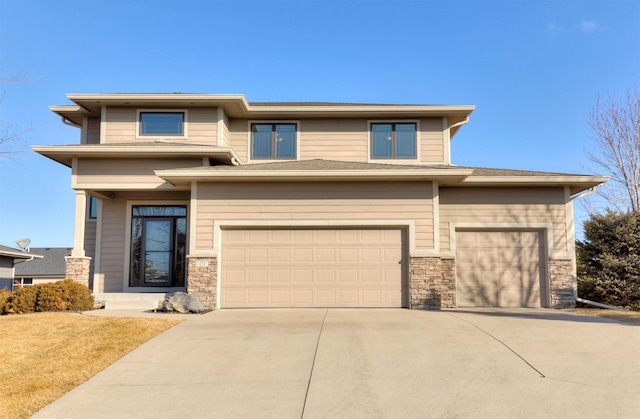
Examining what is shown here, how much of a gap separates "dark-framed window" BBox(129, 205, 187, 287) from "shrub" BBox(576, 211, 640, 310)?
11.7 meters

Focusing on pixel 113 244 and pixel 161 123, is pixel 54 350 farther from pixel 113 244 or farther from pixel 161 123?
pixel 161 123

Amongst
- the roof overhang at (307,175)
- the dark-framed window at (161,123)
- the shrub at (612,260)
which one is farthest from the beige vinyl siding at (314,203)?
the shrub at (612,260)

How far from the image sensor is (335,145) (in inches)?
573

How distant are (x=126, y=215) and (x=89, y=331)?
6564 mm

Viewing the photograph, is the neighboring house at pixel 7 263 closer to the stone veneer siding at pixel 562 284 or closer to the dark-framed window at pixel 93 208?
the dark-framed window at pixel 93 208

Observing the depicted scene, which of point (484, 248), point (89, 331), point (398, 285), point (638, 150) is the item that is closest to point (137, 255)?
point (89, 331)

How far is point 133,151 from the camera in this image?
12.3 m

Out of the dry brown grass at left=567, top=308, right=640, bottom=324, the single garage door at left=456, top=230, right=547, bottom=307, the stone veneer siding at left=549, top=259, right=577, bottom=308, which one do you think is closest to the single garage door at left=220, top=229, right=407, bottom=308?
the single garage door at left=456, top=230, right=547, bottom=307

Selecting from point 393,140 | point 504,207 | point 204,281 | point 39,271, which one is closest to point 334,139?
point 393,140

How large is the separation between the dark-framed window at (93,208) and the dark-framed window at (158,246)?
1.35 m

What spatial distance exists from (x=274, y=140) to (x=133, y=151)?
4221 millimetres

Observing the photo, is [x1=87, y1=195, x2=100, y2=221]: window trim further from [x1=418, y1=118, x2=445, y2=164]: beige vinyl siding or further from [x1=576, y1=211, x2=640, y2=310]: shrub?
[x1=576, y1=211, x2=640, y2=310]: shrub

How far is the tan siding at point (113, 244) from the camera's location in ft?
45.7

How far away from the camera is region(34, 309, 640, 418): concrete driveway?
188 inches
